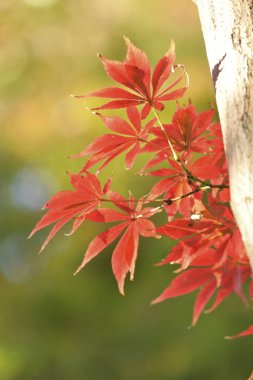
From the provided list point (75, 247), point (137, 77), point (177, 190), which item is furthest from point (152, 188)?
point (75, 247)

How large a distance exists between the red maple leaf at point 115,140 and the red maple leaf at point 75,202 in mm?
18

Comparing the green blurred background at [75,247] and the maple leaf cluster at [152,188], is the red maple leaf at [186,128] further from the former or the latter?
the green blurred background at [75,247]

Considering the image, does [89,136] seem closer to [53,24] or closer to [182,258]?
[53,24]

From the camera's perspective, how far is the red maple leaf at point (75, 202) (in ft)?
2.42

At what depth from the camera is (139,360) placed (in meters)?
2.40

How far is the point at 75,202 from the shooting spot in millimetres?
750

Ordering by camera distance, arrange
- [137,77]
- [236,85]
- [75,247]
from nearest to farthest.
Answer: [236,85] → [137,77] → [75,247]

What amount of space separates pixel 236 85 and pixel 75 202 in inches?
9.4

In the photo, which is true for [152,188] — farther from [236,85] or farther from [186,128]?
[236,85]

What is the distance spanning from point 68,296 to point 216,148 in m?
1.89

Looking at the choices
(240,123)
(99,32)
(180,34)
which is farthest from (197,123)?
(99,32)

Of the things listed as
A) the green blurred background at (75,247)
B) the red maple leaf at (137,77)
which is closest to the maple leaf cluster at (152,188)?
the red maple leaf at (137,77)

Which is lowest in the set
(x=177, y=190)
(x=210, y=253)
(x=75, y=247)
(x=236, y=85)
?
(x=75, y=247)

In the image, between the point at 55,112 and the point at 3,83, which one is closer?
the point at 55,112
